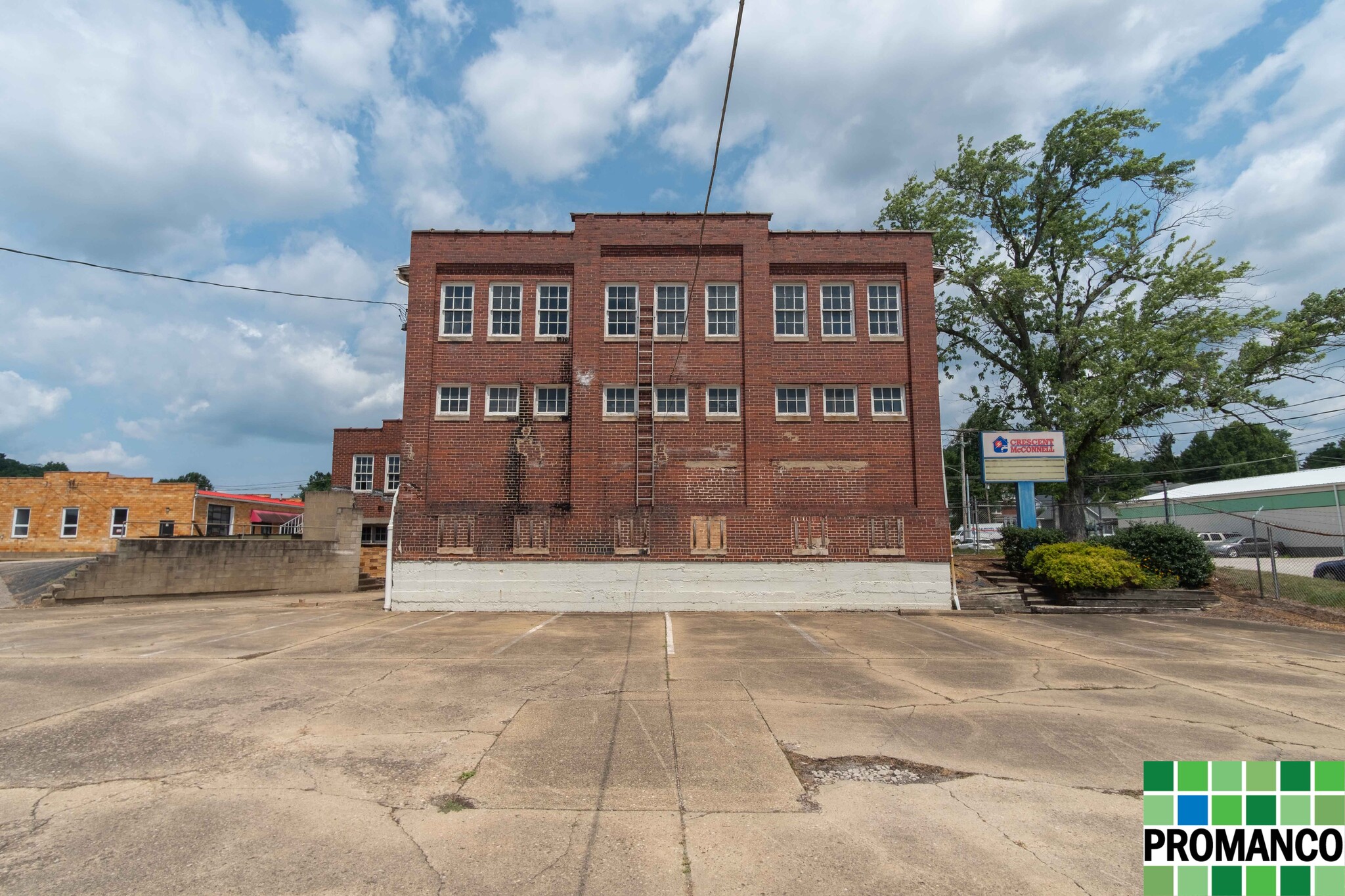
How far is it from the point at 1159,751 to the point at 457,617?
1544 centimetres

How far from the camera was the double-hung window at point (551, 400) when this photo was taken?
20.5m

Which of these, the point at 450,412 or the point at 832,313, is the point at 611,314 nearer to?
the point at 450,412

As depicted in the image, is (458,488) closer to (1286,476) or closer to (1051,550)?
(1051,550)

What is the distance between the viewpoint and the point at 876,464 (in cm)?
2016

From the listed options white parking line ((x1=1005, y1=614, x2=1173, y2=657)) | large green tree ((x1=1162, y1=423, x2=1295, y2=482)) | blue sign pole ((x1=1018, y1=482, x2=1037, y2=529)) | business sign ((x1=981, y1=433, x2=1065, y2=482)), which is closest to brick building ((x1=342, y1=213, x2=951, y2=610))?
white parking line ((x1=1005, y1=614, x2=1173, y2=657))

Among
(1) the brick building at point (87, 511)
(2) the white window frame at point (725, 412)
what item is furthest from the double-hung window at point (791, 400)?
(1) the brick building at point (87, 511)

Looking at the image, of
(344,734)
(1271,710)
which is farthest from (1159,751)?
(344,734)

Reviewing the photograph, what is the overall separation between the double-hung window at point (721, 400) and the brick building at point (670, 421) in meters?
0.06

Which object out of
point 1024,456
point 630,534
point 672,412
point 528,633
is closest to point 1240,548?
point 1024,456

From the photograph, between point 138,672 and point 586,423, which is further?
point 586,423

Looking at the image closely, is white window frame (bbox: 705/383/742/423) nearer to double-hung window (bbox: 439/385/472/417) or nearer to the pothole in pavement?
double-hung window (bbox: 439/385/472/417)

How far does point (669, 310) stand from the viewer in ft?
68.9

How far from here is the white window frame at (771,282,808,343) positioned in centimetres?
2080

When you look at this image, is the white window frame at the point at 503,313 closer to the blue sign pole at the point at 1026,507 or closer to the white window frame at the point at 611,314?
the white window frame at the point at 611,314
